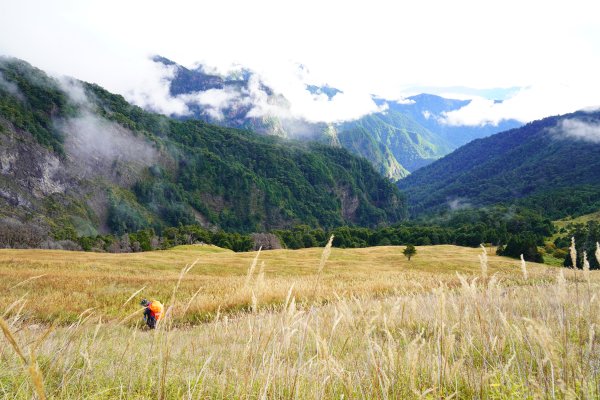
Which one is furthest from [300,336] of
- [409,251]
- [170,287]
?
[409,251]

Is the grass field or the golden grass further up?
the grass field

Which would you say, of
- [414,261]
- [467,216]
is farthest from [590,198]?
[414,261]

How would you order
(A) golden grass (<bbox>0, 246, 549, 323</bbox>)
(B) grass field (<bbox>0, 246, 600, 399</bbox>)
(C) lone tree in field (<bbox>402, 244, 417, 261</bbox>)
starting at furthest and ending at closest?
(C) lone tree in field (<bbox>402, 244, 417, 261</bbox>) → (A) golden grass (<bbox>0, 246, 549, 323</bbox>) → (B) grass field (<bbox>0, 246, 600, 399</bbox>)

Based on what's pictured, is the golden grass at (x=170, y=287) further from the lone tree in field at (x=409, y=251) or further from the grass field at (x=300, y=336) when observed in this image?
the lone tree in field at (x=409, y=251)

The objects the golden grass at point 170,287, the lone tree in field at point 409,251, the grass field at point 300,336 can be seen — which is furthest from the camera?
the lone tree in field at point 409,251

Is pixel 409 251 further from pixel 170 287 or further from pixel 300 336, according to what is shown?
pixel 300 336

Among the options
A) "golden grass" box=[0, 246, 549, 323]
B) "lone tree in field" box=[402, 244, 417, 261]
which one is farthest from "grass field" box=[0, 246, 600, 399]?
"lone tree in field" box=[402, 244, 417, 261]

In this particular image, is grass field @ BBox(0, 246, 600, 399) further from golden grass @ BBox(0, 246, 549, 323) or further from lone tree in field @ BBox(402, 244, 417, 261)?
lone tree in field @ BBox(402, 244, 417, 261)

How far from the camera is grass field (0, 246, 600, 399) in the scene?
2.49 metres

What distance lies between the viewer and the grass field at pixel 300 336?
2.49 meters

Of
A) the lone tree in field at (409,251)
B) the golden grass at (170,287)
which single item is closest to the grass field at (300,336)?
the golden grass at (170,287)

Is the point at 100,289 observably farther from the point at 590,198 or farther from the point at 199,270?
the point at 590,198

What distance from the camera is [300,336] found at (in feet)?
12.2

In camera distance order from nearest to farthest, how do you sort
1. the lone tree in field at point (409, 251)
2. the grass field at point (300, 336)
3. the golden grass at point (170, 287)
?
the grass field at point (300, 336) → the golden grass at point (170, 287) → the lone tree in field at point (409, 251)
